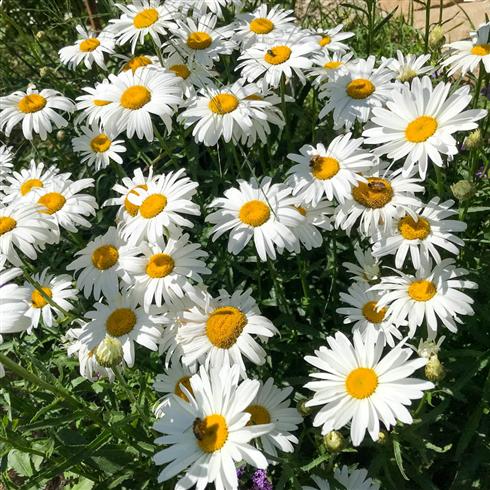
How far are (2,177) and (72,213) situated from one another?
0.63 m

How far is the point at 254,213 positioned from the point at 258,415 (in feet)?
2.41

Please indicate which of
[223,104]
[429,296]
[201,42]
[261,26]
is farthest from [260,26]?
[429,296]

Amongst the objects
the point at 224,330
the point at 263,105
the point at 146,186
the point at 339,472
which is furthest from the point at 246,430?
the point at 263,105

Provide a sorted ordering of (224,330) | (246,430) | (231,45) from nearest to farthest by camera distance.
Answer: (246,430) → (224,330) → (231,45)

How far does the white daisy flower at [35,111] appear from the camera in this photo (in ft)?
10.7

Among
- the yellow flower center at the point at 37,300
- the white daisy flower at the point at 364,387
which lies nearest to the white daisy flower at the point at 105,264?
the yellow flower center at the point at 37,300

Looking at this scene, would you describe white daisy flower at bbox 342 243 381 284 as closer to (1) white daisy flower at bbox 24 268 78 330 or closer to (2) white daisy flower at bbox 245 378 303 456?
(2) white daisy flower at bbox 245 378 303 456

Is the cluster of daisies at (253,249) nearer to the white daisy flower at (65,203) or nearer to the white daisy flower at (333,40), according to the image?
the white daisy flower at (65,203)

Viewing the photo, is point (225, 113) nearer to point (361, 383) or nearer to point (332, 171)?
point (332, 171)

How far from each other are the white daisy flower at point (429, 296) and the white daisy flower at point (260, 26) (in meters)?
1.40

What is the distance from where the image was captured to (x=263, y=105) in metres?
2.73

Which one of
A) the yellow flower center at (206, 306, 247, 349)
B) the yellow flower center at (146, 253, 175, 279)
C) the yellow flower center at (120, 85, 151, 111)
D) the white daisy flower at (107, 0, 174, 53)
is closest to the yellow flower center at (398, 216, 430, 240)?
the yellow flower center at (206, 306, 247, 349)

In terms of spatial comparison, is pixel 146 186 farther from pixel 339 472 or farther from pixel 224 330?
pixel 339 472

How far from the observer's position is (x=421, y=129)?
2.39m
